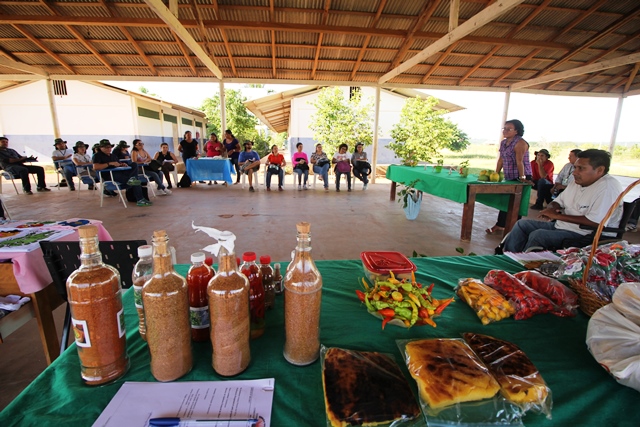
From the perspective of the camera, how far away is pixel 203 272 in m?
0.81

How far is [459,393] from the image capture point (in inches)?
25.9

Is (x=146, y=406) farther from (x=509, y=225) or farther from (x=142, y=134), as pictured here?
(x=142, y=134)

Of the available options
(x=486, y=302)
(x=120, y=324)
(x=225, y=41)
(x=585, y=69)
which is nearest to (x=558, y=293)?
(x=486, y=302)

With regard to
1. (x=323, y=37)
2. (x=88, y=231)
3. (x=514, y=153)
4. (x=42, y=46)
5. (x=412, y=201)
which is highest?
(x=323, y=37)

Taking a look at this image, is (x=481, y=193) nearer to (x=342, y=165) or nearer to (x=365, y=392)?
(x=365, y=392)

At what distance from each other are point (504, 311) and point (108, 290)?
114 cm

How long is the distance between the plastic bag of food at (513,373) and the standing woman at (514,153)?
3.63 metres

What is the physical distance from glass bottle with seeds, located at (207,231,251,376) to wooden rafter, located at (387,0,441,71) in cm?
701

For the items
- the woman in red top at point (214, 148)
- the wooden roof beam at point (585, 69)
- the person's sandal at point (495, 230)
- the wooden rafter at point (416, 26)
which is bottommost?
the person's sandal at point (495, 230)

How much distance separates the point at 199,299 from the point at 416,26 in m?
7.52

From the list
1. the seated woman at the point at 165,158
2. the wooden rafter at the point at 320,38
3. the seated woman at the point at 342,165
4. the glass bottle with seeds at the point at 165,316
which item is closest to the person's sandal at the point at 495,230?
the seated woman at the point at 342,165

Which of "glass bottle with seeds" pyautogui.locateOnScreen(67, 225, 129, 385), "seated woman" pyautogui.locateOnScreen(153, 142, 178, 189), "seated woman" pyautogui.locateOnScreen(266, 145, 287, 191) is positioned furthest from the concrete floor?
"glass bottle with seeds" pyautogui.locateOnScreen(67, 225, 129, 385)

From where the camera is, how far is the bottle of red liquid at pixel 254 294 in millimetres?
849

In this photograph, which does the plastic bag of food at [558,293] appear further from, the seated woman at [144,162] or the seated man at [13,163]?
the seated man at [13,163]
